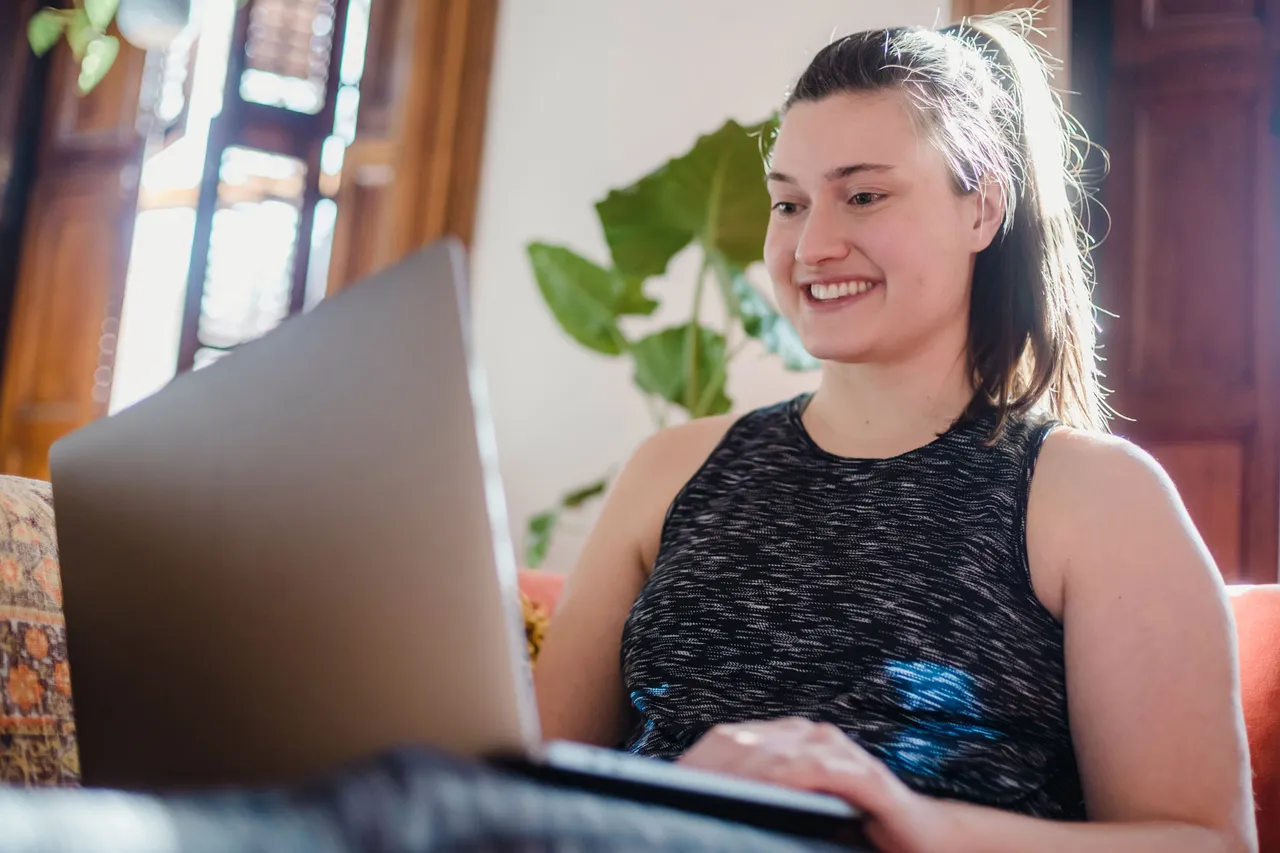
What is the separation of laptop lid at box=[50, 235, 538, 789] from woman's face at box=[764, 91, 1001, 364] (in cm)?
57

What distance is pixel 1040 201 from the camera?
1.11 meters

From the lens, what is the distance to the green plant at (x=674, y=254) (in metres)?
2.12

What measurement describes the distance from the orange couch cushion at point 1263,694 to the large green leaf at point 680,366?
1246 mm

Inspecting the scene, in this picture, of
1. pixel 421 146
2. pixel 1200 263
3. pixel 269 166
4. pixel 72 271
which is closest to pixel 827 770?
pixel 1200 263

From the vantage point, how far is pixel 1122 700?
802 mm

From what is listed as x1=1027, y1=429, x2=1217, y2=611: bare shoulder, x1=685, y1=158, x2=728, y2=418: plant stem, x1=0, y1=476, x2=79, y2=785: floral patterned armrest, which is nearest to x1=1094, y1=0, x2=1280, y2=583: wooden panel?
x1=685, y1=158, x2=728, y2=418: plant stem

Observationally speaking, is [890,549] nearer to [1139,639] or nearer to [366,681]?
[1139,639]

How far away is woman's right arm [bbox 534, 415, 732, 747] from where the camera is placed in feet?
3.51

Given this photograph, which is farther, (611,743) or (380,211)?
(380,211)

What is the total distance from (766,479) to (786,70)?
6.27ft

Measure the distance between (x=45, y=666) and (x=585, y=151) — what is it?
217 centimetres

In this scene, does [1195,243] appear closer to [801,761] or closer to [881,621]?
[881,621]

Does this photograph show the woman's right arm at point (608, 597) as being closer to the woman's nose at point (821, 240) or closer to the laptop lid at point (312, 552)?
the woman's nose at point (821, 240)

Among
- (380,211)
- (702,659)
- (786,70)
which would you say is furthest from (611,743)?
(380,211)
